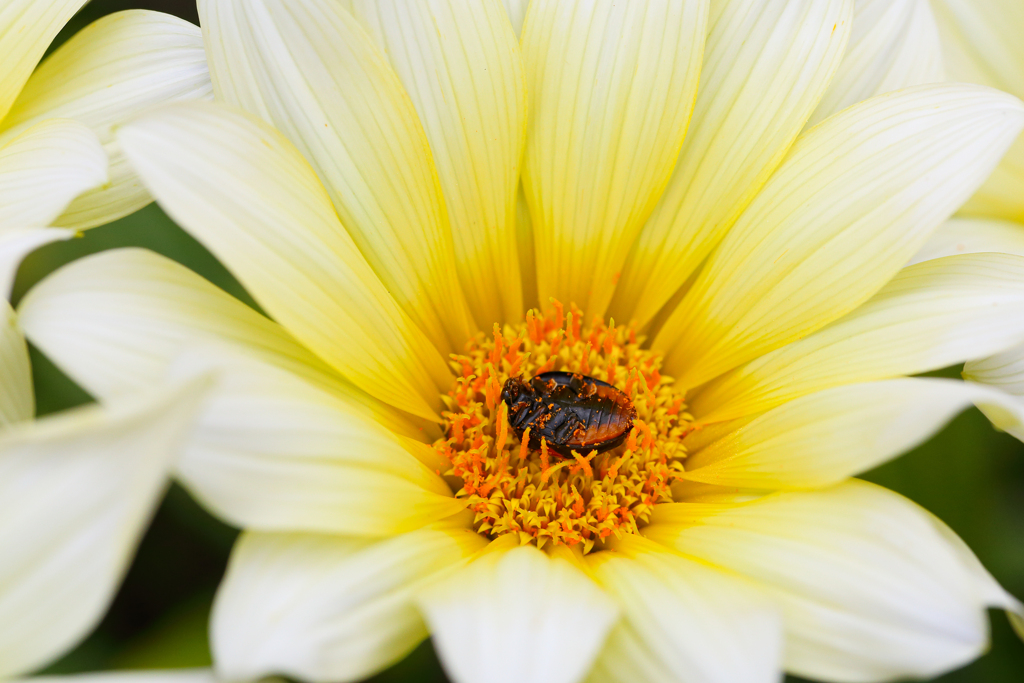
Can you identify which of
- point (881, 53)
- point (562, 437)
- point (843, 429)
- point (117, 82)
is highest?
point (881, 53)

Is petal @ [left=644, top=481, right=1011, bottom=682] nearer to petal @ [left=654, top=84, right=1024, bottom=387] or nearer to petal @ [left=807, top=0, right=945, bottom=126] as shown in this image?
petal @ [left=654, top=84, right=1024, bottom=387]

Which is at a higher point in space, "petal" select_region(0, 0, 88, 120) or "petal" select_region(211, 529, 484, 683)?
"petal" select_region(0, 0, 88, 120)

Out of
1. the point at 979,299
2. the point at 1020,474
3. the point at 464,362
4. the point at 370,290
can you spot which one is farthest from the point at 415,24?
the point at 1020,474

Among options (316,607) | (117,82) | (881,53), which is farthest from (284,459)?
(881,53)

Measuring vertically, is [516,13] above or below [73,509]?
above

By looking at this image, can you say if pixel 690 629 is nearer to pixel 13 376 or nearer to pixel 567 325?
pixel 567 325

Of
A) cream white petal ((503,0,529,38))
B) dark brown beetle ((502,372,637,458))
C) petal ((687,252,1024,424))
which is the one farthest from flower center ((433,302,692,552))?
cream white petal ((503,0,529,38))

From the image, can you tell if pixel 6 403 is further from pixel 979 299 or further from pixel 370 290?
pixel 979 299
